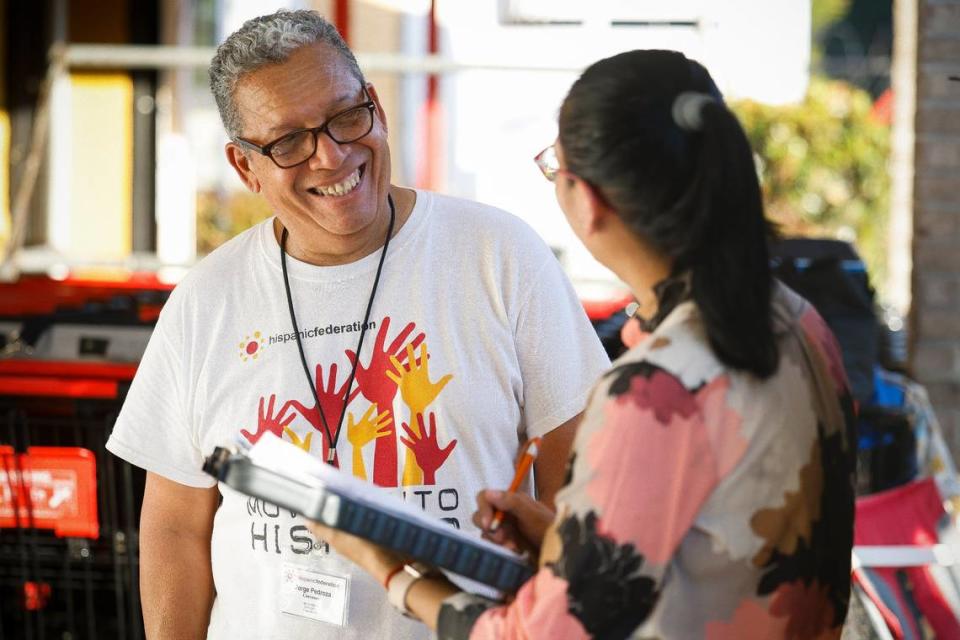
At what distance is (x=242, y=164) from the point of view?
7.26ft

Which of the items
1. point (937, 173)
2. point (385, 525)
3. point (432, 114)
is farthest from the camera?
point (432, 114)

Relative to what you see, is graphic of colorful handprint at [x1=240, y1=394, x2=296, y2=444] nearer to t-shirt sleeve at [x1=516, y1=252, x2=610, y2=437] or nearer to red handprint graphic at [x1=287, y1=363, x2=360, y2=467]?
red handprint graphic at [x1=287, y1=363, x2=360, y2=467]

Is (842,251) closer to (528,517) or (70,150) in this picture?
(528,517)

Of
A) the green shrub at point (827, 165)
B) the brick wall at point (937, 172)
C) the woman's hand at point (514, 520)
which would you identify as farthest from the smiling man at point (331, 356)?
the green shrub at point (827, 165)

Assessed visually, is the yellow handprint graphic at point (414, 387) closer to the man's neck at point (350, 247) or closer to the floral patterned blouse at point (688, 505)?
the man's neck at point (350, 247)

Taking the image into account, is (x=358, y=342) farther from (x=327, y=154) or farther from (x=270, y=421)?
(x=327, y=154)

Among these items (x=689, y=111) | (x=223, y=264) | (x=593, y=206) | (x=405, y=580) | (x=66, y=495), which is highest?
(x=689, y=111)

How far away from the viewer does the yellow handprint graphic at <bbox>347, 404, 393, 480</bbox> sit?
2018 mm

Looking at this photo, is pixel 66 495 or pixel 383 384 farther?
pixel 66 495

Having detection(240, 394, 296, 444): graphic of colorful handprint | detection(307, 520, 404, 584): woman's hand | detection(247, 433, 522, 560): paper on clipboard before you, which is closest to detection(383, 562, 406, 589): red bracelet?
detection(307, 520, 404, 584): woman's hand

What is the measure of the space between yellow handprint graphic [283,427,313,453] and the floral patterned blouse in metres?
0.69

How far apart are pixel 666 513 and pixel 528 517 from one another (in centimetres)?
32

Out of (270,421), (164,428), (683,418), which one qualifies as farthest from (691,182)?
(164,428)

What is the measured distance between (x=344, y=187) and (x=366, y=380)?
331 mm
